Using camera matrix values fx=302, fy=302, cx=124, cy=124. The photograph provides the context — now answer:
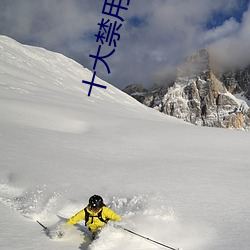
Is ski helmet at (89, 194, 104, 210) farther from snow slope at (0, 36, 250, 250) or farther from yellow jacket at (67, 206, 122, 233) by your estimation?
snow slope at (0, 36, 250, 250)

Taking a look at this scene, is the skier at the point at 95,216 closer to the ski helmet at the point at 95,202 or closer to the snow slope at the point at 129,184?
the ski helmet at the point at 95,202

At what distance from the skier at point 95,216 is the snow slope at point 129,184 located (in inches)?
10.8

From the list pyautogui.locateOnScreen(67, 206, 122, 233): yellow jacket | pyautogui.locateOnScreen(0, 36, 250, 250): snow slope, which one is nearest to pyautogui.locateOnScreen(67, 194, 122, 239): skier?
pyautogui.locateOnScreen(67, 206, 122, 233): yellow jacket

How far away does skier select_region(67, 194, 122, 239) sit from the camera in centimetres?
585

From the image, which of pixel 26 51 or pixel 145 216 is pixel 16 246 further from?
pixel 26 51

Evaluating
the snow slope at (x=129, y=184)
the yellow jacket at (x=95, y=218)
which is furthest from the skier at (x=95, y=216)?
the snow slope at (x=129, y=184)

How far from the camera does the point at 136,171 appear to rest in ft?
31.1

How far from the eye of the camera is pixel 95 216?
594 centimetres

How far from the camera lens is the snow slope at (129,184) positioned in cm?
555

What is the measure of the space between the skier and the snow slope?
0.28 m

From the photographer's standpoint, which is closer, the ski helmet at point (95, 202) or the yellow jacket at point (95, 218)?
the ski helmet at point (95, 202)

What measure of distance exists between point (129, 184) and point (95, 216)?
2434 millimetres

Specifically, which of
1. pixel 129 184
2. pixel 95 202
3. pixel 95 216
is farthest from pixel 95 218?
pixel 129 184

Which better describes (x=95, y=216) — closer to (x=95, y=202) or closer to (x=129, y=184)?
(x=95, y=202)
